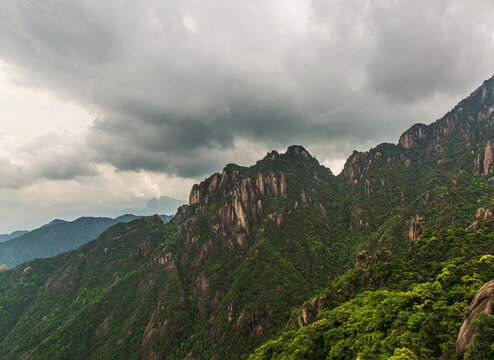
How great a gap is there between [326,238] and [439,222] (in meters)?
71.0

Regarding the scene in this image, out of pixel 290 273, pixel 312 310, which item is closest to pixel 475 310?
pixel 312 310

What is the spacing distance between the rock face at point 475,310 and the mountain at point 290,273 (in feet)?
1.63

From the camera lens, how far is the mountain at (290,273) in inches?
1522

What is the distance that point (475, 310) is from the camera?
24.1 metres

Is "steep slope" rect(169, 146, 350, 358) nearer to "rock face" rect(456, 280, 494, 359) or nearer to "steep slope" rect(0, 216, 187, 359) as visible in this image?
"steep slope" rect(0, 216, 187, 359)

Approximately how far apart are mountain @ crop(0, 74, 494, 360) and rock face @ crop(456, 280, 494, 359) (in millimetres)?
496

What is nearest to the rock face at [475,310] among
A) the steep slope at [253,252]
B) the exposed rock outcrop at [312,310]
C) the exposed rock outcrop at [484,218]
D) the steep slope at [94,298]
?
the exposed rock outcrop at [312,310]

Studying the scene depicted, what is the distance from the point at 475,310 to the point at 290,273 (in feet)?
353

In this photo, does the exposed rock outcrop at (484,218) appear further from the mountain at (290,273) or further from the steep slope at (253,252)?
the steep slope at (253,252)

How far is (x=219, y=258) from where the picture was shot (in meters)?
148

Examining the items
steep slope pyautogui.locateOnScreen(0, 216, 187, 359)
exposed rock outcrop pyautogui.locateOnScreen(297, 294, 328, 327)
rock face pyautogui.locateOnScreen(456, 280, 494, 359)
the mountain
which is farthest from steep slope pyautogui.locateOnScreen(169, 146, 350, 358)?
rock face pyautogui.locateOnScreen(456, 280, 494, 359)

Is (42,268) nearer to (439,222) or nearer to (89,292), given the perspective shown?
(89,292)

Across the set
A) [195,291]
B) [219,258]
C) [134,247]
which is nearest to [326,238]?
[219,258]

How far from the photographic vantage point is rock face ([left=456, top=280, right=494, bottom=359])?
73.0ft
